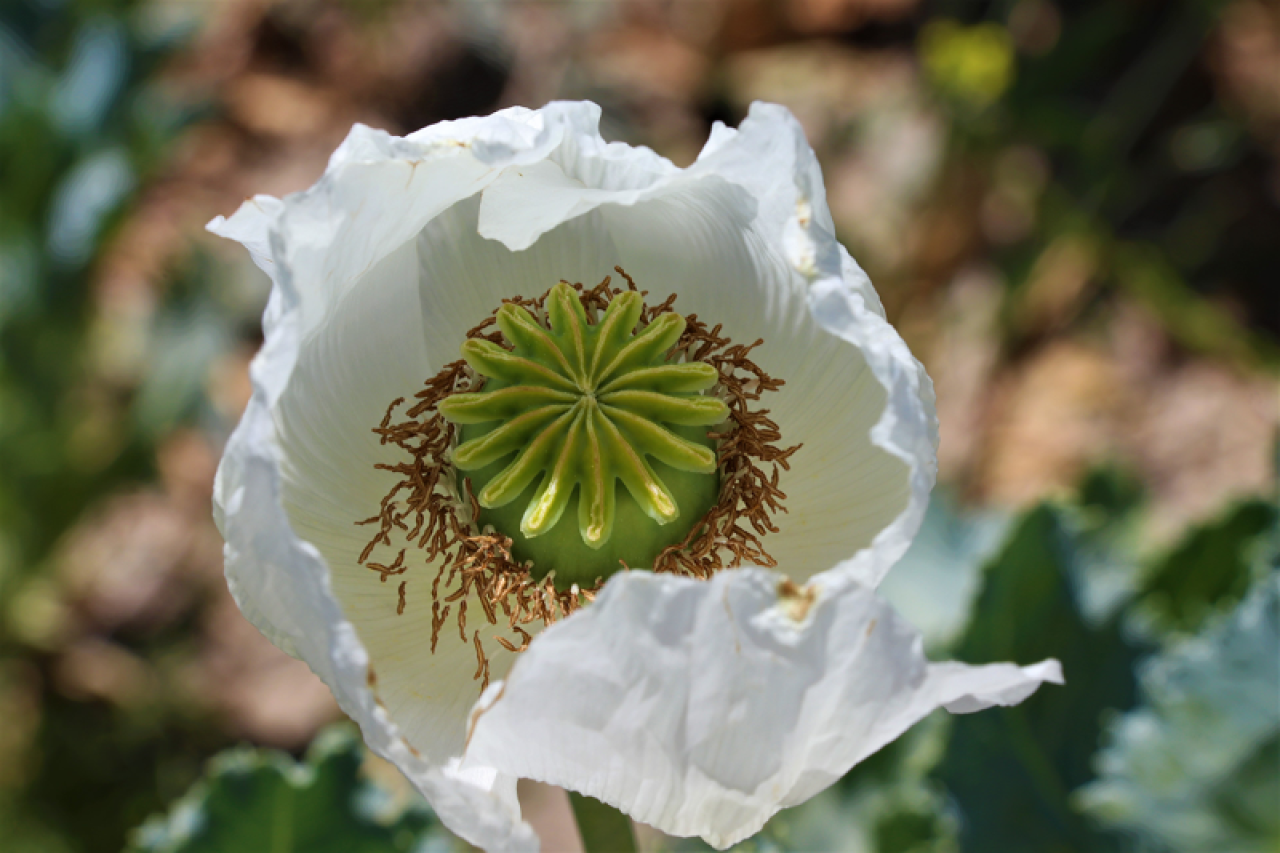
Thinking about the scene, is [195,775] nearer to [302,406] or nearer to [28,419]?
[28,419]

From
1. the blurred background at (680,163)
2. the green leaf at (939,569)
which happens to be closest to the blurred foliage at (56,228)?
the blurred background at (680,163)

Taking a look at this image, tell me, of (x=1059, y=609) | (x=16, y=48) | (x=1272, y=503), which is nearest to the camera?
(x=1059, y=609)

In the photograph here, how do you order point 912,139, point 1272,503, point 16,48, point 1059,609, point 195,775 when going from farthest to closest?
point 912,139
point 16,48
point 195,775
point 1272,503
point 1059,609

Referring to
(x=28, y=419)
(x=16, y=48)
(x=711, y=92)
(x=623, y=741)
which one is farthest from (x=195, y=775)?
(x=711, y=92)

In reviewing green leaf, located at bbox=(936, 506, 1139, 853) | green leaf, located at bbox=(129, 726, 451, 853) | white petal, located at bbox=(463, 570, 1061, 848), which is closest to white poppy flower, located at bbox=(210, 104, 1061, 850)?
white petal, located at bbox=(463, 570, 1061, 848)

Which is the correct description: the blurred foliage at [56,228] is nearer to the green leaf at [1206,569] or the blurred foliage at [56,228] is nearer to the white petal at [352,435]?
the white petal at [352,435]

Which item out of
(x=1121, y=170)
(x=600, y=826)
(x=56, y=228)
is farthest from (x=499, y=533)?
(x=1121, y=170)

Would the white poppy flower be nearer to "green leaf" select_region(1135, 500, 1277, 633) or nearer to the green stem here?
the green stem
